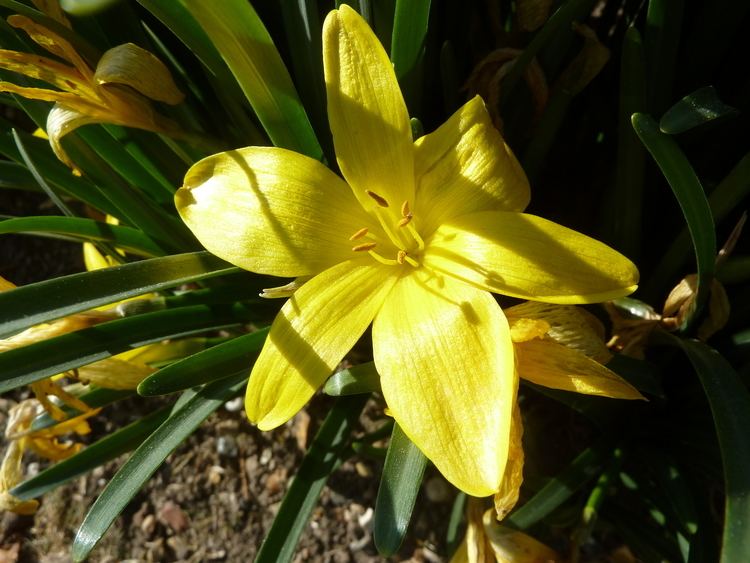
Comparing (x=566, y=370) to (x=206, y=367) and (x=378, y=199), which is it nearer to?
(x=378, y=199)

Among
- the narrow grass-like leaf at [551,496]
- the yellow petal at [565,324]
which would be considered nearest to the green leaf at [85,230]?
the yellow petal at [565,324]

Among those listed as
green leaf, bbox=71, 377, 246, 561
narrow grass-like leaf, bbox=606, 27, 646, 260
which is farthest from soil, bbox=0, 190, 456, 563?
narrow grass-like leaf, bbox=606, 27, 646, 260

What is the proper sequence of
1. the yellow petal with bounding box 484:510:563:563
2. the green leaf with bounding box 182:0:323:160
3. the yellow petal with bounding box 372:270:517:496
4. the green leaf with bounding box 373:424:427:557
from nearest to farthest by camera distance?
the yellow petal with bounding box 372:270:517:496 < the green leaf with bounding box 182:0:323:160 < the green leaf with bounding box 373:424:427:557 < the yellow petal with bounding box 484:510:563:563

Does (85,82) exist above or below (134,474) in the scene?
above

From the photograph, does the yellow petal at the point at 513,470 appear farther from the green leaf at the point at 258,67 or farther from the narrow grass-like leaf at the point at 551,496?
the green leaf at the point at 258,67

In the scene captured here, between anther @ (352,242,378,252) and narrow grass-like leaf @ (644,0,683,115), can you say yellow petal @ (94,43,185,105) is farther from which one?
narrow grass-like leaf @ (644,0,683,115)

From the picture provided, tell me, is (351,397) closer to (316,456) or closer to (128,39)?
(316,456)

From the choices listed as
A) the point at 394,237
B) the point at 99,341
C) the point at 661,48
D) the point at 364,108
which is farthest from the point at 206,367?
the point at 661,48
